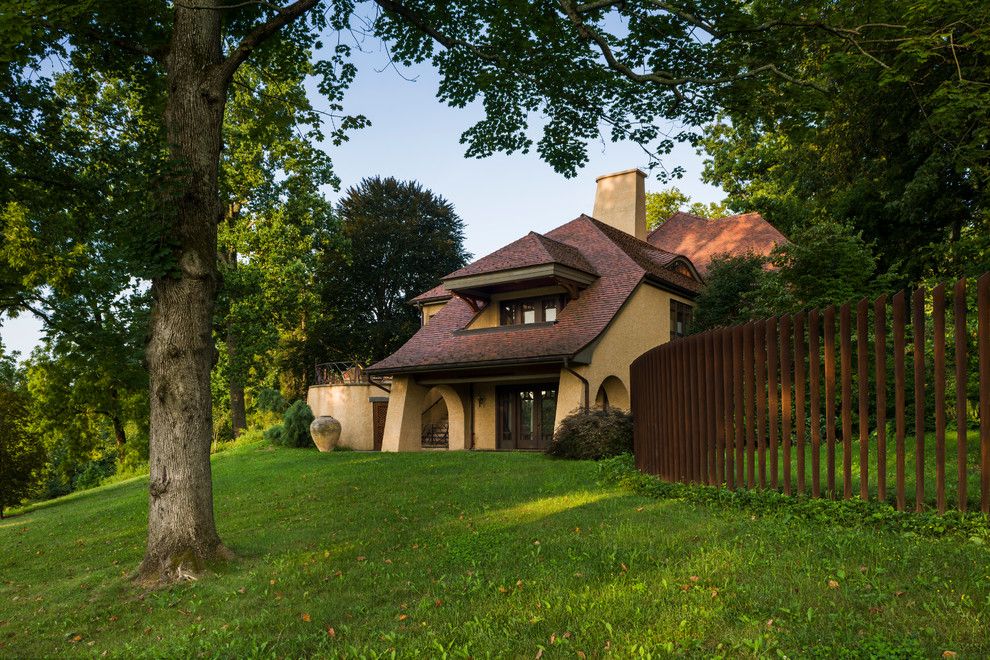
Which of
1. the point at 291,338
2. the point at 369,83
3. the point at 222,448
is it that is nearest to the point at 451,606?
the point at 369,83

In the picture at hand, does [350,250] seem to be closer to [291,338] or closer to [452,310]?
[291,338]

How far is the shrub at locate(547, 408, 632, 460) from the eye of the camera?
1606 centimetres

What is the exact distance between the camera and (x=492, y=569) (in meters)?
5.94

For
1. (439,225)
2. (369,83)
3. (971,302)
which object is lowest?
(971,302)

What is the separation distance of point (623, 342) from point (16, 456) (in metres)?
22.0

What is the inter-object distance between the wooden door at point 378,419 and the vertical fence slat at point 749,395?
22.0m

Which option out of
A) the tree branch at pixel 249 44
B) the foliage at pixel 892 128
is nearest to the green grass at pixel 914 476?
the foliage at pixel 892 128

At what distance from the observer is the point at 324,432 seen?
26359mm

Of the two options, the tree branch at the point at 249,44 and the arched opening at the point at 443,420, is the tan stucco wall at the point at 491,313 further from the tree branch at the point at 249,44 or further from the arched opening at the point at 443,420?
the tree branch at the point at 249,44

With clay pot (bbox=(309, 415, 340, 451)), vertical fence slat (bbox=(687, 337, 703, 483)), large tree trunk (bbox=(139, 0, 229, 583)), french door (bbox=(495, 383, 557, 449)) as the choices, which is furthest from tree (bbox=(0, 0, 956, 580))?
clay pot (bbox=(309, 415, 340, 451))

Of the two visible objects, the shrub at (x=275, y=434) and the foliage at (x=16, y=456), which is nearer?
the foliage at (x=16, y=456)

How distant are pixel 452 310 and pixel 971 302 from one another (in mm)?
18105

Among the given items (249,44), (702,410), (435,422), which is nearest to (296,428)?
(435,422)

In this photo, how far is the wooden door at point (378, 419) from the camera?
1121 inches
